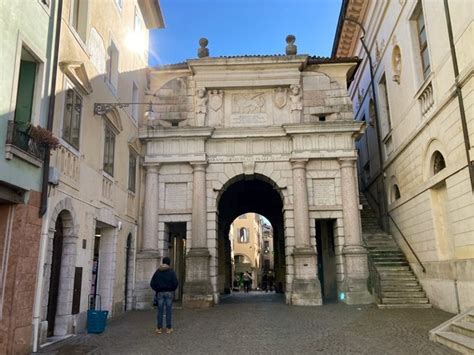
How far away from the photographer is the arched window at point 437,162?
1222 centimetres

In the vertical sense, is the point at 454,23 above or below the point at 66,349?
above

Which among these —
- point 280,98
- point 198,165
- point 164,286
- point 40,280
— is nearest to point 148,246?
point 198,165

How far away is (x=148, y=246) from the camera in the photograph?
1539cm

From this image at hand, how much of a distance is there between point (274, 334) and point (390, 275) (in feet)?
23.3

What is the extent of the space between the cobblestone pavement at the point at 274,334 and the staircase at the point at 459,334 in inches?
8.5

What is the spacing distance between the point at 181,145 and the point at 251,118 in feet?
9.63

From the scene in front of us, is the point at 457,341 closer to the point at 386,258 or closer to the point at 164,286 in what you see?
the point at 164,286

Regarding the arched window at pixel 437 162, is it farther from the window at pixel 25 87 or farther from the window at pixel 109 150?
the window at pixel 25 87

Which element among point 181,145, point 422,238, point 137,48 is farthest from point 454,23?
point 137,48

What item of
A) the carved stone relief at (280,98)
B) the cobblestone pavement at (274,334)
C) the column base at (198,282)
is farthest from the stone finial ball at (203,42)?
the cobblestone pavement at (274,334)

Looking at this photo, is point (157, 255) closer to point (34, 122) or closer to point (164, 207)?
point (164, 207)

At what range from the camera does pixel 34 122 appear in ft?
26.7

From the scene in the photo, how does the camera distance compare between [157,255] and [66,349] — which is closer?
[66,349]

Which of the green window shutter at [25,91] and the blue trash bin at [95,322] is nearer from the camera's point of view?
the green window shutter at [25,91]
